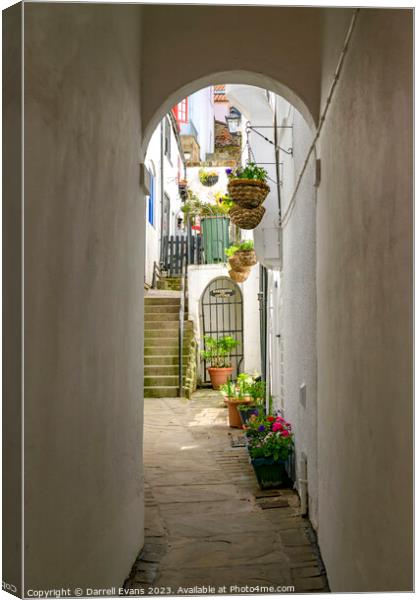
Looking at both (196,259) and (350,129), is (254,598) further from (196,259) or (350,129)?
(196,259)

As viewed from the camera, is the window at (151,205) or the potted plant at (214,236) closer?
the window at (151,205)

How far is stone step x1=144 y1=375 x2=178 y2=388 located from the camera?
11.1 m

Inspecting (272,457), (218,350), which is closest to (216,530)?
(272,457)

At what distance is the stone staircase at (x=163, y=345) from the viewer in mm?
11031

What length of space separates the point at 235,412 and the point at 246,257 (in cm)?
314

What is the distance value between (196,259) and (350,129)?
13068 millimetres

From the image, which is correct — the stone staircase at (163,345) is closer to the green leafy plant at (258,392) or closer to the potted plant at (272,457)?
the green leafy plant at (258,392)

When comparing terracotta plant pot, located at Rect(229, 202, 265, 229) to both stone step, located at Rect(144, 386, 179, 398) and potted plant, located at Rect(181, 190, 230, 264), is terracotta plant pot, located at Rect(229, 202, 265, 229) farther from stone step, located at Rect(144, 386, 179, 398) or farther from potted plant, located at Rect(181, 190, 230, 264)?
potted plant, located at Rect(181, 190, 230, 264)

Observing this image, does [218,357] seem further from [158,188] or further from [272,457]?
[272,457]

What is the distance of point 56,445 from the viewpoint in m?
2.12

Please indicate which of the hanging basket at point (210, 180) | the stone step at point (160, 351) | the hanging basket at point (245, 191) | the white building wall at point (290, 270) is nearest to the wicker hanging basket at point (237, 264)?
the white building wall at point (290, 270)

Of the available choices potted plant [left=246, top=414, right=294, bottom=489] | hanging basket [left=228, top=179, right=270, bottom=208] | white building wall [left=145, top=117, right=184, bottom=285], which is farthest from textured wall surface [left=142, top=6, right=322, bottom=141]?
white building wall [left=145, top=117, right=184, bottom=285]

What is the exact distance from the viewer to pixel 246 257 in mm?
10570

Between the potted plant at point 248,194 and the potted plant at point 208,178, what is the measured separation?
1355 centimetres
